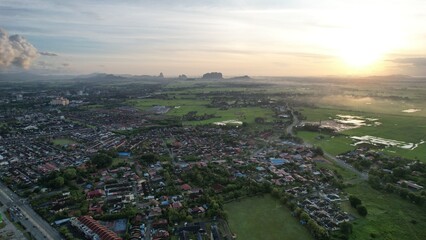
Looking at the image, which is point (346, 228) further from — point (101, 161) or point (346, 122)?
point (346, 122)

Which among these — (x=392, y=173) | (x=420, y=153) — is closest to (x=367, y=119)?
(x=420, y=153)

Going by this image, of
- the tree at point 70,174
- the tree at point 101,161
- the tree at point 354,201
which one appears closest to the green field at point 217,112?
the tree at point 101,161

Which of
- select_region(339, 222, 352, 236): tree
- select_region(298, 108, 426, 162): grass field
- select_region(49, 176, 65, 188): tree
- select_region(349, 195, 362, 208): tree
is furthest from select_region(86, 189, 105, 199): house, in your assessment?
select_region(298, 108, 426, 162): grass field

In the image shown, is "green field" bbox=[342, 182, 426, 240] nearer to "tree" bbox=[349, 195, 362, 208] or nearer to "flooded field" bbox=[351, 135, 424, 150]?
"tree" bbox=[349, 195, 362, 208]

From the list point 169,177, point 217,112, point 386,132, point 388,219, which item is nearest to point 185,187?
point 169,177

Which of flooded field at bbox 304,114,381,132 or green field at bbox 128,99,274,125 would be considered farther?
green field at bbox 128,99,274,125

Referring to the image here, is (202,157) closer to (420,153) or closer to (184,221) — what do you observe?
(184,221)
